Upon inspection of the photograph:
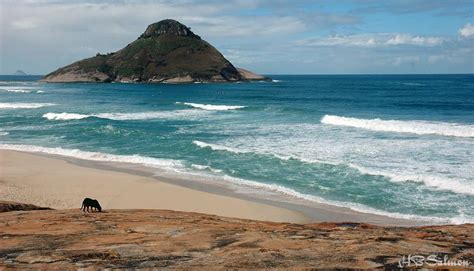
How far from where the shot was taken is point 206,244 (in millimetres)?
6531

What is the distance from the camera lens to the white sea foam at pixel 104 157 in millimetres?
24197

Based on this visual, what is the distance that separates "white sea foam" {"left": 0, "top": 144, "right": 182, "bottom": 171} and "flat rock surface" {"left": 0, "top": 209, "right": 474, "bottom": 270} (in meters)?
15.4

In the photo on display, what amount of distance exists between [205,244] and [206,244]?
15 mm

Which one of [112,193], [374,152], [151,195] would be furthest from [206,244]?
[374,152]

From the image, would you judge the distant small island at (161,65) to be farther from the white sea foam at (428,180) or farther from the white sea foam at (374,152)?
the white sea foam at (428,180)

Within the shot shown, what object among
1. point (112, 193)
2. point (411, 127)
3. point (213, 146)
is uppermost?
point (411, 127)

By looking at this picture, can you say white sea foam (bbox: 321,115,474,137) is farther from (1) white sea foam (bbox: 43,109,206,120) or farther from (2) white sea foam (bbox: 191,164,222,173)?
(2) white sea foam (bbox: 191,164,222,173)

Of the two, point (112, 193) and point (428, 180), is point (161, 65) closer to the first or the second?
point (112, 193)

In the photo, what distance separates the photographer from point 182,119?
45406 mm

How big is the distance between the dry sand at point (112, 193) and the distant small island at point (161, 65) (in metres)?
120

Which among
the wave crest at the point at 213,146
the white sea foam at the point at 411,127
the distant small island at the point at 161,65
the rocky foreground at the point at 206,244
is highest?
the distant small island at the point at 161,65

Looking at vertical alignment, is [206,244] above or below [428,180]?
above

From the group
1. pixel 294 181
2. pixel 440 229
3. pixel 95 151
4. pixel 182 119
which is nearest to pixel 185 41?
pixel 182 119

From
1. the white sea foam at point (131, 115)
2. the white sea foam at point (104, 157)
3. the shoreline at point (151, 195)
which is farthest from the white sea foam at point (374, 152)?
the white sea foam at point (131, 115)
